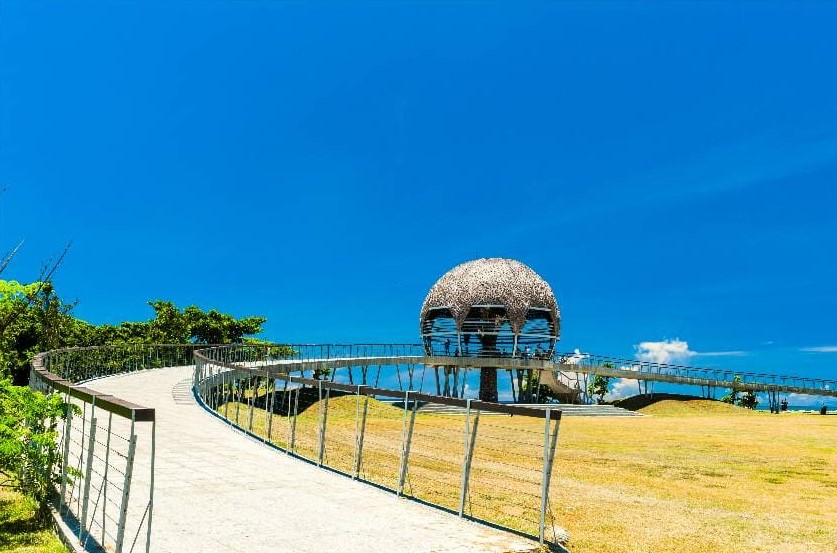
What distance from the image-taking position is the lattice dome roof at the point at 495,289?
46.2 metres

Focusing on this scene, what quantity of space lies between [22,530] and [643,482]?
1035 centimetres

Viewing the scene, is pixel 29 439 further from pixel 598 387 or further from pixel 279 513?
pixel 598 387

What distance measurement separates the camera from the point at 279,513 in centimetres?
746

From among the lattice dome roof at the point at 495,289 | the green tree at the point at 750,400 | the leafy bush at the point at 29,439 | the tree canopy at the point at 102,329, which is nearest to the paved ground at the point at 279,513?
the leafy bush at the point at 29,439

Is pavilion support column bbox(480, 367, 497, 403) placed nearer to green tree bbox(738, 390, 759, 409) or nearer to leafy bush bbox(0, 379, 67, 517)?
green tree bbox(738, 390, 759, 409)

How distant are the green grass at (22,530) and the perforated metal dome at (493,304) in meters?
38.8

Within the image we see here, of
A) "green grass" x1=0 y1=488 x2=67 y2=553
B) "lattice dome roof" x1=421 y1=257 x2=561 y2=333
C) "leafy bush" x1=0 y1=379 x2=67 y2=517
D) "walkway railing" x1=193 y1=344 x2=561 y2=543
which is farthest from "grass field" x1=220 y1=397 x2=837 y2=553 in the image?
"lattice dome roof" x1=421 y1=257 x2=561 y2=333

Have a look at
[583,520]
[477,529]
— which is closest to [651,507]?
[583,520]

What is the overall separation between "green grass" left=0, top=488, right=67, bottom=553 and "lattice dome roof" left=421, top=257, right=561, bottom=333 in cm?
3871

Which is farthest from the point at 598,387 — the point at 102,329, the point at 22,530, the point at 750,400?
the point at 22,530

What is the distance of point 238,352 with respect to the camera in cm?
3516

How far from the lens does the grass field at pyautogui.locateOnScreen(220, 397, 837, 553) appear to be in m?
8.70

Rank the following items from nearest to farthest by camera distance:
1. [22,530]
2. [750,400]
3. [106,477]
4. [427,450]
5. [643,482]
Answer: [106,477]
[22,530]
[643,482]
[427,450]
[750,400]

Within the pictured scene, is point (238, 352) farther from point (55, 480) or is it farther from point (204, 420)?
point (55, 480)
